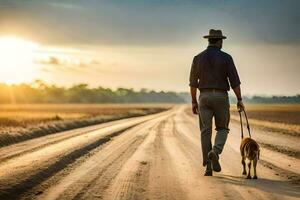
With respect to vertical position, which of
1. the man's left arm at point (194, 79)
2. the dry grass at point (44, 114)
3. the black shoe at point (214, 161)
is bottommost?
the dry grass at point (44, 114)

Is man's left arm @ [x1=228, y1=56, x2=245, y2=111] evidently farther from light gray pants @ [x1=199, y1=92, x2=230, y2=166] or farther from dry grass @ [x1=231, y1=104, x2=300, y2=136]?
dry grass @ [x1=231, y1=104, x2=300, y2=136]

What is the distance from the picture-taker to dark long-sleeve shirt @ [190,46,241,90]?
10383 millimetres

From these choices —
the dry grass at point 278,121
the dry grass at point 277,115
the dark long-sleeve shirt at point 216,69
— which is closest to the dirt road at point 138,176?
the dark long-sleeve shirt at point 216,69

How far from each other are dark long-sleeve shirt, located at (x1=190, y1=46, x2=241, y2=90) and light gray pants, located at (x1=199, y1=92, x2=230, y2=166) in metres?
0.19

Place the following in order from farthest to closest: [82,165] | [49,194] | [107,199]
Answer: [82,165]
[49,194]
[107,199]

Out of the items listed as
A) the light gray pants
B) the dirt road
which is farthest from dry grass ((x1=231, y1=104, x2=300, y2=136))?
the light gray pants

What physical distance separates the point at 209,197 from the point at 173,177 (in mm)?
2210

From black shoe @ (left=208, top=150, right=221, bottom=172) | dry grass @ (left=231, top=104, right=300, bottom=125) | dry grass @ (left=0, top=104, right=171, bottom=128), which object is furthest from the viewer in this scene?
dry grass @ (left=231, top=104, right=300, bottom=125)

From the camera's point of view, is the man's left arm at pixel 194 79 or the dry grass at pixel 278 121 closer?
the man's left arm at pixel 194 79

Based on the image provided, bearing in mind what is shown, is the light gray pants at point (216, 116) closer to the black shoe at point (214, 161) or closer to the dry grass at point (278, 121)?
the black shoe at point (214, 161)

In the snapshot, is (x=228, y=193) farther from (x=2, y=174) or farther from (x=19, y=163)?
(x=19, y=163)

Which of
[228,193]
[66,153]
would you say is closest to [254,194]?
[228,193]

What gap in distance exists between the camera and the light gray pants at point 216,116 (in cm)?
1041

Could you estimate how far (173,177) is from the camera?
10.1 meters
